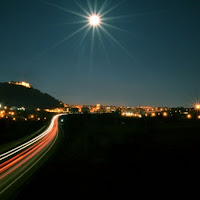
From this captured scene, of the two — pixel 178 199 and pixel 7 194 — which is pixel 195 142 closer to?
pixel 178 199

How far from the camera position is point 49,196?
1661 cm

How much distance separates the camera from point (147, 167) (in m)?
24.2

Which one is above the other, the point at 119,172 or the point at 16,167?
the point at 16,167

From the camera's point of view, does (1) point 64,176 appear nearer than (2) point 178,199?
No

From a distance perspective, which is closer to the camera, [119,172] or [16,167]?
[119,172]

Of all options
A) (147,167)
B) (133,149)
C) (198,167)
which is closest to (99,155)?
(133,149)

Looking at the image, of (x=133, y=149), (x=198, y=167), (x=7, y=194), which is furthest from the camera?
(x=133, y=149)

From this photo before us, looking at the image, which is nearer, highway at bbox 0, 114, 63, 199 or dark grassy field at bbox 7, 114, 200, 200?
dark grassy field at bbox 7, 114, 200, 200

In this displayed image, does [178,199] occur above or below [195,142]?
below

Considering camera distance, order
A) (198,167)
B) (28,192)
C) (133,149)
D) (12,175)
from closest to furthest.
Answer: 1. (28,192)
2. (12,175)
3. (198,167)
4. (133,149)

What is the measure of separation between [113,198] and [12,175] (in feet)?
32.1

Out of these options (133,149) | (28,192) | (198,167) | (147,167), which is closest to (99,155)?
(133,149)

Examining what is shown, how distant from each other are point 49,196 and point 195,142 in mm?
25824

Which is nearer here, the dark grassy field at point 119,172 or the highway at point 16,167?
the dark grassy field at point 119,172
